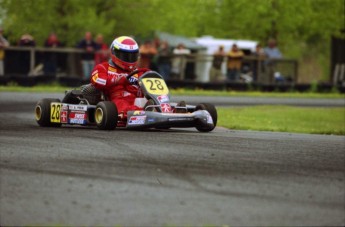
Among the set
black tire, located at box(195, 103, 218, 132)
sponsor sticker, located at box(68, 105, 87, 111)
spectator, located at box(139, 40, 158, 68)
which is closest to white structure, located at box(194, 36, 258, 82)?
spectator, located at box(139, 40, 158, 68)

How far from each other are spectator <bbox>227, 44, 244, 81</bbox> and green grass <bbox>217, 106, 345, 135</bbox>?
720 cm

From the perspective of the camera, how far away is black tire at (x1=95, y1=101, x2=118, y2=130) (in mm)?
12445

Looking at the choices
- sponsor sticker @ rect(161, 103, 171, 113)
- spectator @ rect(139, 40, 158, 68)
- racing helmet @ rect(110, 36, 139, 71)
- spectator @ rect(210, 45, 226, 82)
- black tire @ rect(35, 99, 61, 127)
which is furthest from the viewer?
spectator @ rect(210, 45, 226, 82)

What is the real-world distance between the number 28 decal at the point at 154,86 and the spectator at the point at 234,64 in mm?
16604

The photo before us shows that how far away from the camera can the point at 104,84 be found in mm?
13289

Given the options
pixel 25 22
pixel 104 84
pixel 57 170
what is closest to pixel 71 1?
pixel 25 22

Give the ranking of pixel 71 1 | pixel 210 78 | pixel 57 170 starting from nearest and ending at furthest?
pixel 57 170
pixel 210 78
pixel 71 1

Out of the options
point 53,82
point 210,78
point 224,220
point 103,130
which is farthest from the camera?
point 210,78

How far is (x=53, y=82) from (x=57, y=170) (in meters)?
18.0

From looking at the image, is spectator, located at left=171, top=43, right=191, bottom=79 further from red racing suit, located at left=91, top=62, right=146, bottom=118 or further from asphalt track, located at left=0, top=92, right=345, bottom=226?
asphalt track, located at left=0, top=92, right=345, bottom=226

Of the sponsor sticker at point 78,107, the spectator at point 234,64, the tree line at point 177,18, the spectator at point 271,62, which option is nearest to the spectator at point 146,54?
the spectator at point 234,64

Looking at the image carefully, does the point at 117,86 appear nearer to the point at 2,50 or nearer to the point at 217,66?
the point at 2,50

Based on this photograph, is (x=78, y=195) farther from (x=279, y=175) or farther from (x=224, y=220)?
(x=279, y=175)

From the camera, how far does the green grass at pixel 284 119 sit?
1519 centimetres
